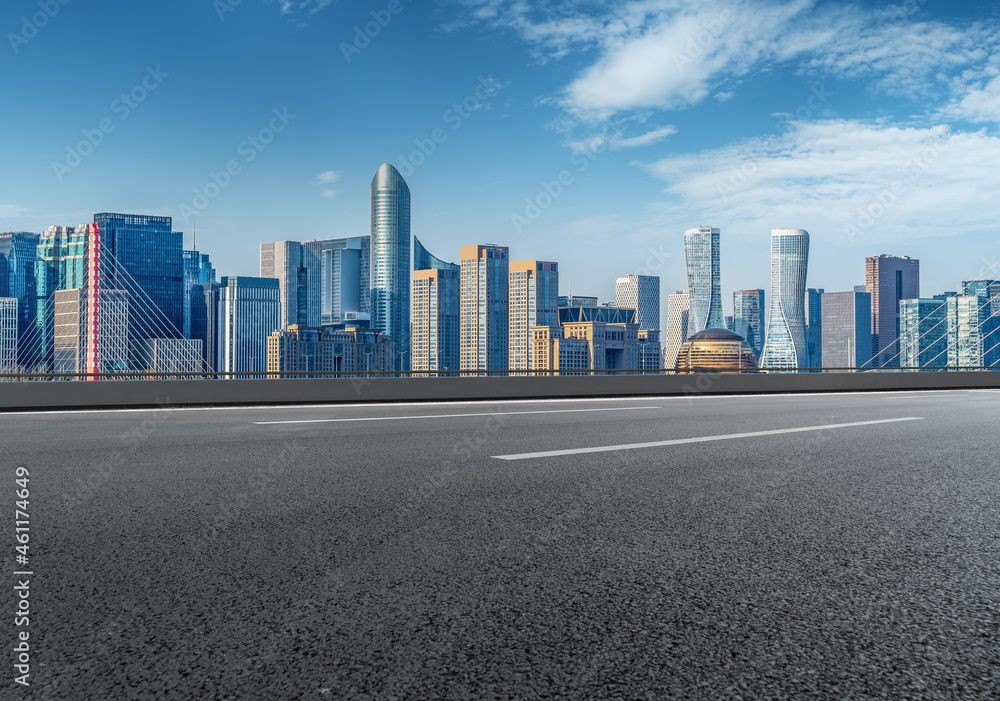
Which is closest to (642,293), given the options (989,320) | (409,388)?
(989,320)

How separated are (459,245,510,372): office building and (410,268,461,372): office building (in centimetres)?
156

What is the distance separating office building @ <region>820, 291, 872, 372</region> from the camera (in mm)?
149375

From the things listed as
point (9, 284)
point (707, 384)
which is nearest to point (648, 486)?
point (707, 384)

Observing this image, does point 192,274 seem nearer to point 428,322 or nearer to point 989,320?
point 428,322

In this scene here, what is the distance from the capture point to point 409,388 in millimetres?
18781

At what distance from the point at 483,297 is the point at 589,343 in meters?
44.8

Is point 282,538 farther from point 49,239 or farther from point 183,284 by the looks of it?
point 183,284

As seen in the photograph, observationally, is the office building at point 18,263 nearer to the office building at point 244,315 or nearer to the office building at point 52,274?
the office building at point 52,274

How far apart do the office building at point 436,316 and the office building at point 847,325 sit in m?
72.4

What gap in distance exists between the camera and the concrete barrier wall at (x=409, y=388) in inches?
631

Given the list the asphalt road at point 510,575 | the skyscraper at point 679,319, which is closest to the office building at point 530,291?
the asphalt road at point 510,575

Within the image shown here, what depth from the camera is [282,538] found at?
13.8ft

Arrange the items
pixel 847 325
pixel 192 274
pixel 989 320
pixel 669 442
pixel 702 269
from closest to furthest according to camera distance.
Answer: pixel 669 442, pixel 989 320, pixel 192 274, pixel 702 269, pixel 847 325

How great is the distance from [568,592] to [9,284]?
4144 inches
